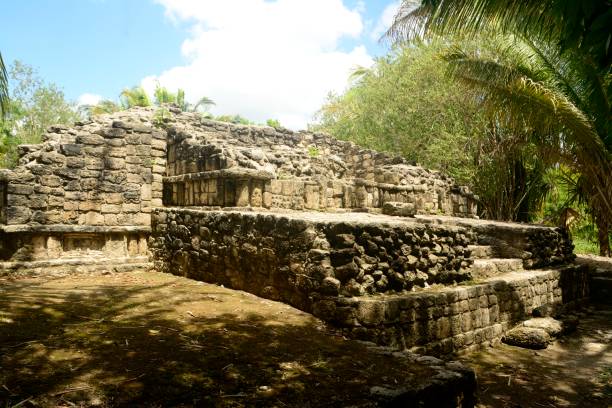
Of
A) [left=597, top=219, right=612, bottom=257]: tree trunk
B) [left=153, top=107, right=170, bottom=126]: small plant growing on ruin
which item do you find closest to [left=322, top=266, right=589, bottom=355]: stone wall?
[left=597, top=219, right=612, bottom=257]: tree trunk

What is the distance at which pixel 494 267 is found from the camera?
25.3 ft

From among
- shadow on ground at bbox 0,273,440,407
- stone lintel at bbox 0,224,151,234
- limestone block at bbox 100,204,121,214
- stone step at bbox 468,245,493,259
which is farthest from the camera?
stone step at bbox 468,245,493,259

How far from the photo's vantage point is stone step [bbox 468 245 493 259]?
8505mm

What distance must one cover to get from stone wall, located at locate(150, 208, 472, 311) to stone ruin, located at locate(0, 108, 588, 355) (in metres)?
0.02

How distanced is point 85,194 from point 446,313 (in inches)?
260

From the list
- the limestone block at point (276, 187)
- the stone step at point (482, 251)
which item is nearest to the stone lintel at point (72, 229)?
the limestone block at point (276, 187)

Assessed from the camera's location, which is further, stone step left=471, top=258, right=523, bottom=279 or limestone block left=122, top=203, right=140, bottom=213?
limestone block left=122, top=203, right=140, bottom=213

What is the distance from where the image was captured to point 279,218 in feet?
18.4

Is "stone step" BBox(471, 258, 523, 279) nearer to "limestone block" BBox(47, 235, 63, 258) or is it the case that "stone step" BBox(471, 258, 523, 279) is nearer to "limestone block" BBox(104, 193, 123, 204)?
"limestone block" BBox(104, 193, 123, 204)

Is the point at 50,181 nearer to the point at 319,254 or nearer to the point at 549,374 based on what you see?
the point at 319,254

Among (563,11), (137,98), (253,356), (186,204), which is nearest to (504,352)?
(253,356)

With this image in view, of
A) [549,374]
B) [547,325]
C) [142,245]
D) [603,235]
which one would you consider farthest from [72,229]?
[603,235]

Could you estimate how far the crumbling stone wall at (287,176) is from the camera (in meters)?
7.77

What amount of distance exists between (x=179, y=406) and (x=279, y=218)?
3087 mm
